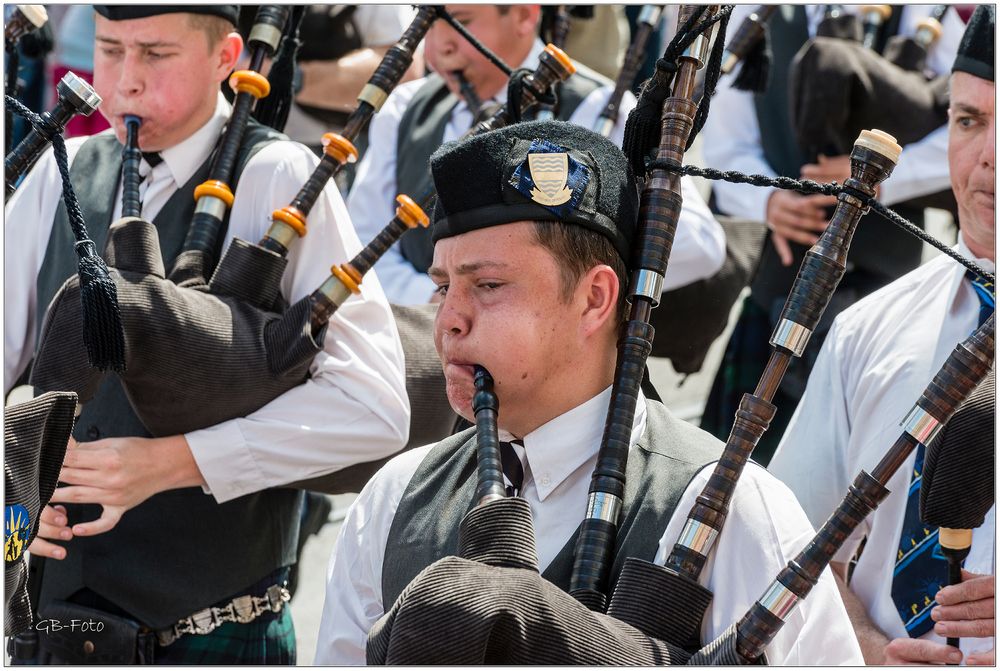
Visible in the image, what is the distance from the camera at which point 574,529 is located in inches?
75.2

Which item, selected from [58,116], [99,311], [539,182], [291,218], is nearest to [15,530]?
[99,311]

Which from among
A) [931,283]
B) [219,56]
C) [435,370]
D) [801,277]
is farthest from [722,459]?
[219,56]

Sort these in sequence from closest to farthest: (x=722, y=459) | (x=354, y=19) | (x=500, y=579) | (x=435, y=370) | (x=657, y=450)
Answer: (x=500, y=579) → (x=722, y=459) → (x=657, y=450) → (x=435, y=370) → (x=354, y=19)

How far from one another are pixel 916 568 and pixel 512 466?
72cm

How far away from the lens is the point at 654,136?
199cm

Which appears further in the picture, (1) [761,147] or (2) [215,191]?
(1) [761,147]

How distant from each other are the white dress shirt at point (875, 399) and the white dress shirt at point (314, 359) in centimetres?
79

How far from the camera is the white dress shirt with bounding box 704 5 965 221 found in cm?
398

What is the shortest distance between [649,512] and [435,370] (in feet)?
3.55

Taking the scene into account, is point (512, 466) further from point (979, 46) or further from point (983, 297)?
point (979, 46)

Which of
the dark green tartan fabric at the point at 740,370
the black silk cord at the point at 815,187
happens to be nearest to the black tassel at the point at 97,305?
the black silk cord at the point at 815,187

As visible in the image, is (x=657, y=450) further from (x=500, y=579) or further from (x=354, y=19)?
(x=354, y=19)

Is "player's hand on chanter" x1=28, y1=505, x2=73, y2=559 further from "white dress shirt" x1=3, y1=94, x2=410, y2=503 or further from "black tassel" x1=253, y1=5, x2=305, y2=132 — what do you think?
"black tassel" x1=253, y1=5, x2=305, y2=132

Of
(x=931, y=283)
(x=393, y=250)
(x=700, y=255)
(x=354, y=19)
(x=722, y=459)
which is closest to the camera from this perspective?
(x=722, y=459)
